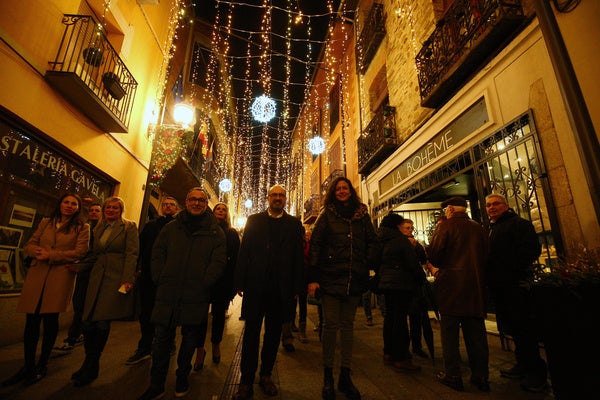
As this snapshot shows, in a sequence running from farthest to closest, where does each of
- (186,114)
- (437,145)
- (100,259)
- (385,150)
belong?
(385,150) → (186,114) → (437,145) → (100,259)

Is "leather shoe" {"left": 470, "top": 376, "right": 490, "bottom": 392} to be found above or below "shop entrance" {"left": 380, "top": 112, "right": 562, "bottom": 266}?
below

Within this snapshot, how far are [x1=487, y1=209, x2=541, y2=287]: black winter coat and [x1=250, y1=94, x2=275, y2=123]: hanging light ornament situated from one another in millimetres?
7615

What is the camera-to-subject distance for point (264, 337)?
2619 millimetres

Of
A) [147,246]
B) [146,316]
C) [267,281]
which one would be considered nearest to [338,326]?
[267,281]

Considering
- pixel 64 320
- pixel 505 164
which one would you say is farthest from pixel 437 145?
pixel 64 320

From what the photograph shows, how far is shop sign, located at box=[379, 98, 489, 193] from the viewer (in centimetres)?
514

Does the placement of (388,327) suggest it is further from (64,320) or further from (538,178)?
(64,320)

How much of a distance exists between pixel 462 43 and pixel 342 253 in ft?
16.3

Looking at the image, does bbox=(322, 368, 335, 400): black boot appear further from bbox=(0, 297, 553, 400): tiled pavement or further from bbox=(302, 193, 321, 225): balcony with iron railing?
bbox=(302, 193, 321, 225): balcony with iron railing

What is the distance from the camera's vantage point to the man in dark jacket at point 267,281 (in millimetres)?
2596

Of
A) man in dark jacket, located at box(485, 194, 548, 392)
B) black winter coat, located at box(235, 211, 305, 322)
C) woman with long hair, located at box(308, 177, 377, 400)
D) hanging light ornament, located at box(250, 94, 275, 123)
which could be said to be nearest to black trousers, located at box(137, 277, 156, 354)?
black winter coat, located at box(235, 211, 305, 322)

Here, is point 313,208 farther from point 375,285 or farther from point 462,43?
point 375,285

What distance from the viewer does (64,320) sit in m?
5.04

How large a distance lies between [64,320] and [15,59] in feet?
14.1
